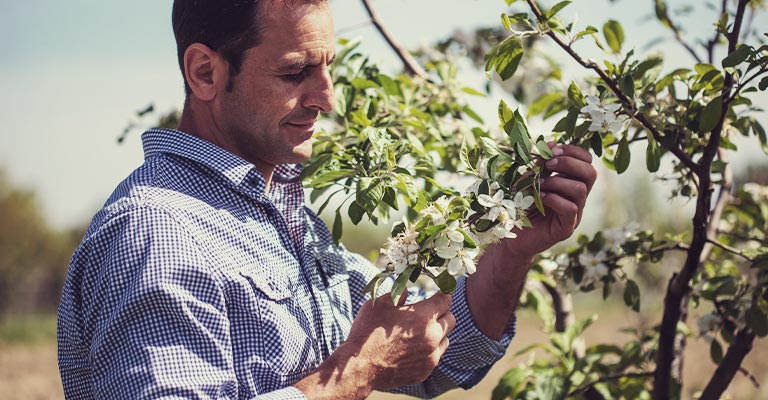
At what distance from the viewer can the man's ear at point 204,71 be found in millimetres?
1959

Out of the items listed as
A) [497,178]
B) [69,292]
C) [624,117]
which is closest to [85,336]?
[69,292]

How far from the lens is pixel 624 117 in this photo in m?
1.88

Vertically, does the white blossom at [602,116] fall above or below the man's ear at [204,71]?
above

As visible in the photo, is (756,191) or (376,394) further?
(376,394)

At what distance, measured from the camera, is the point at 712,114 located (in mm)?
1848

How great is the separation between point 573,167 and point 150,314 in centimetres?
89

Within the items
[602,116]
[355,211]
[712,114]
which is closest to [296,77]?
[355,211]

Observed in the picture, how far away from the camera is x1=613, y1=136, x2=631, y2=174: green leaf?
75.3 inches

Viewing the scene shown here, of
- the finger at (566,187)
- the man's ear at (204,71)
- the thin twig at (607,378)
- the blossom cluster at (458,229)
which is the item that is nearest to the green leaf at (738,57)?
the finger at (566,187)

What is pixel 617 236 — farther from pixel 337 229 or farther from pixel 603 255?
pixel 337 229

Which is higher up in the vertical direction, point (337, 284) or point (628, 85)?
point (628, 85)

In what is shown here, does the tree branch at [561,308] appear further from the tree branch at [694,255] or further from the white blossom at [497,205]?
the white blossom at [497,205]

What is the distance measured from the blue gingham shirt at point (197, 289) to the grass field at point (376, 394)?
288 centimetres

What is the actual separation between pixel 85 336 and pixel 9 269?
2500cm
